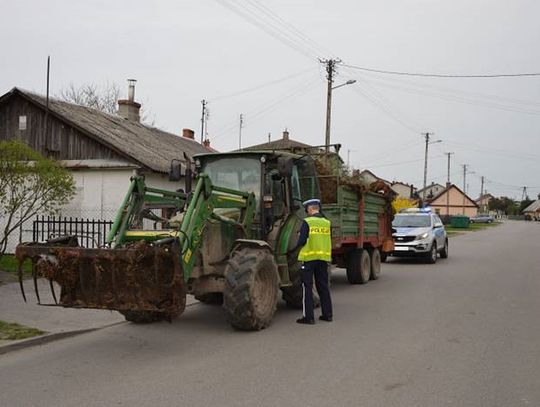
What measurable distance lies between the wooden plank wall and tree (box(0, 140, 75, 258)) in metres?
3.99

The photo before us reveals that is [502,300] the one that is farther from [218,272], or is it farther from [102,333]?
[102,333]

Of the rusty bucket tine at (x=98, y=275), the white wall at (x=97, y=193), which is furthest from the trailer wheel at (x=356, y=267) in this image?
the rusty bucket tine at (x=98, y=275)

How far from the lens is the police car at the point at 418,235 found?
20219mm

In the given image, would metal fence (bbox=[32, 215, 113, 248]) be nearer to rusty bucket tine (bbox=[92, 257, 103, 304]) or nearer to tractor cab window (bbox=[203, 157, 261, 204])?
tractor cab window (bbox=[203, 157, 261, 204])

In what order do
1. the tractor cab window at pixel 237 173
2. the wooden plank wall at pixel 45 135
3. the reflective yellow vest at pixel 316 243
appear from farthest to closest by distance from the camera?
the wooden plank wall at pixel 45 135 < the tractor cab window at pixel 237 173 < the reflective yellow vest at pixel 316 243

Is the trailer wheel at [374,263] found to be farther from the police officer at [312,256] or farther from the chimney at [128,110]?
the chimney at [128,110]

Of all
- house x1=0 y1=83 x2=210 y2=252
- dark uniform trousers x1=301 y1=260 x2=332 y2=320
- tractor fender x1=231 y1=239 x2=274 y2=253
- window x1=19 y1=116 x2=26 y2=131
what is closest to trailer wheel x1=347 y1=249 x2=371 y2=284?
dark uniform trousers x1=301 y1=260 x2=332 y2=320

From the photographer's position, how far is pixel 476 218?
319 ft

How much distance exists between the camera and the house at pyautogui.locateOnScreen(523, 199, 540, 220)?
439 ft

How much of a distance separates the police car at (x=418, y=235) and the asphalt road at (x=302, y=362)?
923cm

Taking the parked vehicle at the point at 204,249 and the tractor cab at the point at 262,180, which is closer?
the parked vehicle at the point at 204,249

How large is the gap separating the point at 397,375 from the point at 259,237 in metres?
3.75

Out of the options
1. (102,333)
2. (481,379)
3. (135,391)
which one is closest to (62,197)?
(102,333)

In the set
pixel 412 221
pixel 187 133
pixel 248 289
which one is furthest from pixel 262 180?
pixel 187 133
